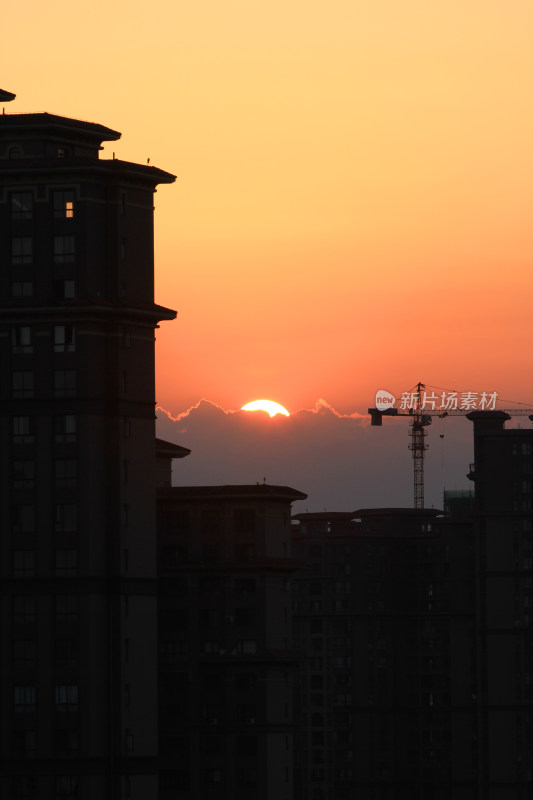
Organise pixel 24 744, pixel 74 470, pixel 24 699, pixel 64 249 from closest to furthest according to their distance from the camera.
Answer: pixel 24 744 → pixel 24 699 → pixel 74 470 → pixel 64 249

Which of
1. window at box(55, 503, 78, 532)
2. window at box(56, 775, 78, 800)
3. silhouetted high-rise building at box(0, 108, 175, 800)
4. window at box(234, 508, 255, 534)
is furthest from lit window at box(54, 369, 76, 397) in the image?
window at box(234, 508, 255, 534)

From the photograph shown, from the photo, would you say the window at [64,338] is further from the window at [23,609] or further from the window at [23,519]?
the window at [23,609]

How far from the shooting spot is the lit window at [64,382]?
140875 mm

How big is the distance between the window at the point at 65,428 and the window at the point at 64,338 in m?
4.53

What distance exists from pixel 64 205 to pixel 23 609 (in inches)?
1066

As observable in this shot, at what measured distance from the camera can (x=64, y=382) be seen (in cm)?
14112

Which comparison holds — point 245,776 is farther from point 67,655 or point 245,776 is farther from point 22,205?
point 22,205

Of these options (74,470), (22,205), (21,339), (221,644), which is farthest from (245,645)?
(22,205)

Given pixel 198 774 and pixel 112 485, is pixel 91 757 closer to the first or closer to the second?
pixel 112 485

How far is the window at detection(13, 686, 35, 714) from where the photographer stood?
138m

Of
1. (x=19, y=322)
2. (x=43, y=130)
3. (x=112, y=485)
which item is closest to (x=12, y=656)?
(x=112, y=485)

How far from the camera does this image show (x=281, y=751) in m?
177

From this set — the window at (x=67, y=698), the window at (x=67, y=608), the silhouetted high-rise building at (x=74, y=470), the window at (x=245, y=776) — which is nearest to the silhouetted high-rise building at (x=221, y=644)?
the window at (x=245, y=776)

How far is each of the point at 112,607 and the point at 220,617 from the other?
3805 cm
